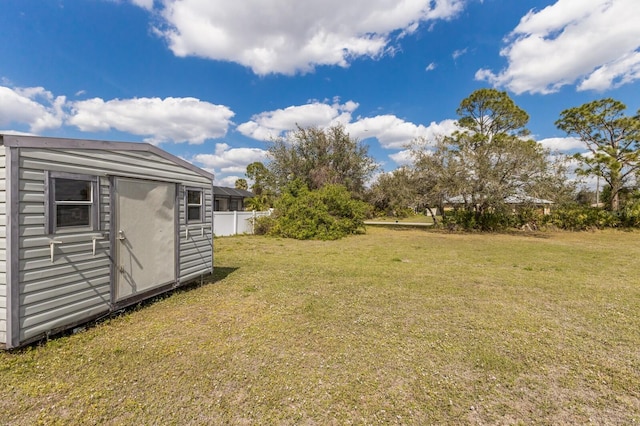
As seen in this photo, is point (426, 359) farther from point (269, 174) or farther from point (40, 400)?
point (269, 174)

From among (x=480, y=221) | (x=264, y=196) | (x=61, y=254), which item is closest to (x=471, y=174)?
(x=480, y=221)

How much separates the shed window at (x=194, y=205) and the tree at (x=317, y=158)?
17563 millimetres

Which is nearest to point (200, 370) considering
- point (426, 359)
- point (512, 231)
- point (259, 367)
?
point (259, 367)

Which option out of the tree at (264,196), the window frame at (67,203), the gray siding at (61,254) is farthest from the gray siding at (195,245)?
the tree at (264,196)

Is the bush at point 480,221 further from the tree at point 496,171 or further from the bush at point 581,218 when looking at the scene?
the bush at point 581,218

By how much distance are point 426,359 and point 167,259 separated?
410 cm

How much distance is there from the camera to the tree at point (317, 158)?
77.9 ft

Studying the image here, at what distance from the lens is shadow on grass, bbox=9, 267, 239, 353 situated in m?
3.20

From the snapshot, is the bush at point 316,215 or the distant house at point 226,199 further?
the distant house at point 226,199

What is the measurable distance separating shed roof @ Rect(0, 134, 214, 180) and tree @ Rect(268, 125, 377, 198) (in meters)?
18.5

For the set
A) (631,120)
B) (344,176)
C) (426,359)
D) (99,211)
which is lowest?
(426,359)

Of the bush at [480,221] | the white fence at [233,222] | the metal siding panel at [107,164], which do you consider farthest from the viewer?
the bush at [480,221]

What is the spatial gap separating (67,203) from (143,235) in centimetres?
109

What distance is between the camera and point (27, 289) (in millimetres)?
2941
